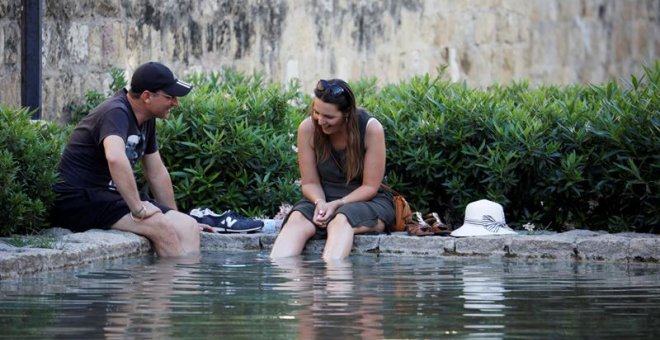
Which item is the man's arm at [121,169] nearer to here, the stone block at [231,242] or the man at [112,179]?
the man at [112,179]

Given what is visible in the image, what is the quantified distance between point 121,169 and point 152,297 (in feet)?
7.55

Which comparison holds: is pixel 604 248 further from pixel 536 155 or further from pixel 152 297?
pixel 152 297

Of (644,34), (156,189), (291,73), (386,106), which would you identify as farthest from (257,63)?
(644,34)

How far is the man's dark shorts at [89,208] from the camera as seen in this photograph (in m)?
9.83

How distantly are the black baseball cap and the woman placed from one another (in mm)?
857

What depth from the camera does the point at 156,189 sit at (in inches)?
401

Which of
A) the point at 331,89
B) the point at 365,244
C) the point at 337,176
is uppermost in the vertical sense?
the point at 331,89

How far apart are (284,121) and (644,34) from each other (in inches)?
540

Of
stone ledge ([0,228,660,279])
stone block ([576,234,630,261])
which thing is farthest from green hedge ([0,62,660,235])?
stone block ([576,234,630,261])

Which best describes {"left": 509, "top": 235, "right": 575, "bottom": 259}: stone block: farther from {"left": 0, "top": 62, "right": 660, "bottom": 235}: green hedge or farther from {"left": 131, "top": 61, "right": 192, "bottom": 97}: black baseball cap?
{"left": 131, "top": 61, "right": 192, "bottom": 97}: black baseball cap

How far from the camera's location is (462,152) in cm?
1082

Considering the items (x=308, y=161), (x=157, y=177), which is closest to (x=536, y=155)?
(x=308, y=161)

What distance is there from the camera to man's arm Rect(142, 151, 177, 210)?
33.4 feet

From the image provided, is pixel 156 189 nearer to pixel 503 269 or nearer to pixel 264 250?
pixel 264 250
